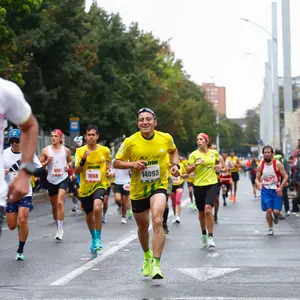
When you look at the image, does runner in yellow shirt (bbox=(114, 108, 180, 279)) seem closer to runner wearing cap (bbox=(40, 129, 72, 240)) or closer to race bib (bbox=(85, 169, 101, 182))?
race bib (bbox=(85, 169, 101, 182))

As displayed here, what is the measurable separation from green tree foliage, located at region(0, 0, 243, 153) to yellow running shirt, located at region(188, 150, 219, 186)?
15.2 metres

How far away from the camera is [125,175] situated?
69.0 feet

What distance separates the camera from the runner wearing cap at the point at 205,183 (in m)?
14.1

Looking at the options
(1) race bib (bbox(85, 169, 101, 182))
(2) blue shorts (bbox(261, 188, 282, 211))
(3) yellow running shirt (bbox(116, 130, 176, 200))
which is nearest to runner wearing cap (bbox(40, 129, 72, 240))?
Result: (1) race bib (bbox(85, 169, 101, 182))

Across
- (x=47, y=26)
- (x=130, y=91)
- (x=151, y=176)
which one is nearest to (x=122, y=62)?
(x=130, y=91)

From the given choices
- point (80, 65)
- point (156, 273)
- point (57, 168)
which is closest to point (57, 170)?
point (57, 168)

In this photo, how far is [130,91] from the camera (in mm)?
58312

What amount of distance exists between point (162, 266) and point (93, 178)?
269 centimetres

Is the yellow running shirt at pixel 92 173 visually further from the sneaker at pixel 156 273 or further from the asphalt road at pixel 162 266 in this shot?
the sneaker at pixel 156 273

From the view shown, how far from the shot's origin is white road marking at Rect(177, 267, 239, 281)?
10281mm

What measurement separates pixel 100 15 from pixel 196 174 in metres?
44.7

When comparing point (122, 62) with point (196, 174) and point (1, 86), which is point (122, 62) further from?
point (1, 86)

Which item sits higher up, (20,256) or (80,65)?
(80,65)

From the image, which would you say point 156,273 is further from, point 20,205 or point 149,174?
point 20,205
